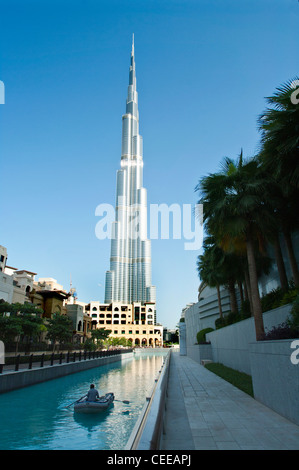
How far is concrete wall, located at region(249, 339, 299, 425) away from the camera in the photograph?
7641 mm

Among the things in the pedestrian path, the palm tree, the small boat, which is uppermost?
the palm tree

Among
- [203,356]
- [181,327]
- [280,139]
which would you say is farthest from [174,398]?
[181,327]

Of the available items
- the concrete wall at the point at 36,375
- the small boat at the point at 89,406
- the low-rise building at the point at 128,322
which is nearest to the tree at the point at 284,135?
the small boat at the point at 89,406

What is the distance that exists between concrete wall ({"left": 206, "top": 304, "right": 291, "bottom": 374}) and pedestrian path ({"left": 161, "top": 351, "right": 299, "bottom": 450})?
3.57 m

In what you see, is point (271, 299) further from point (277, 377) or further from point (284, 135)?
point (284, 135)

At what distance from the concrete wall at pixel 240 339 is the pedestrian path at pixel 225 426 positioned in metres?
3.57

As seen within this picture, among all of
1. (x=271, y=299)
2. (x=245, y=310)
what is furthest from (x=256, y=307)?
(x=245, y=310)

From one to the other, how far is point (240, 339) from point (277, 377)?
35.7 feet

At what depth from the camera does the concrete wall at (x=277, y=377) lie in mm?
7641

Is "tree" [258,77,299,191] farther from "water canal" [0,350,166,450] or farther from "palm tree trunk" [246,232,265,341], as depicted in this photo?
"water canal" [0,350,166,450]

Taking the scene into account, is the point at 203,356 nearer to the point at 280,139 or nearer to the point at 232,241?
the point at 232,241

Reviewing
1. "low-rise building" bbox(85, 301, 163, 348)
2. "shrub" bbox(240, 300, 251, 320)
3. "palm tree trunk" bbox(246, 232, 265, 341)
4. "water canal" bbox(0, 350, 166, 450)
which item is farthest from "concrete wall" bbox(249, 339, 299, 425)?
"low-rise building" bbox(85, 301, 163, 348)

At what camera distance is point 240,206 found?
42.3 feet

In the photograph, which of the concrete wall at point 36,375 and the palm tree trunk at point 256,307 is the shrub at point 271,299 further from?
the concrete wall at point 36,375
